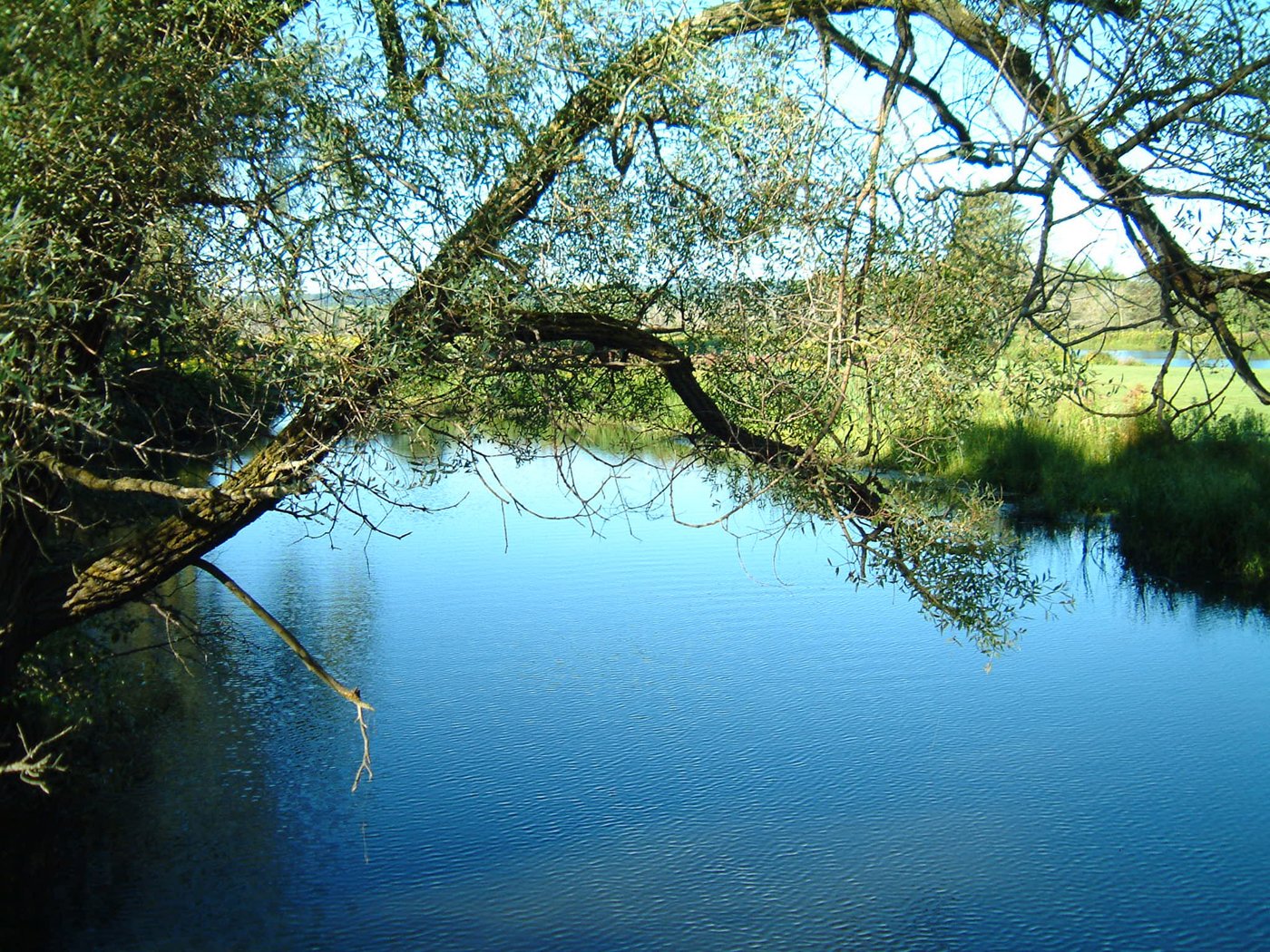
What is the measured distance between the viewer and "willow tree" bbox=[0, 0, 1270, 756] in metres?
2.96

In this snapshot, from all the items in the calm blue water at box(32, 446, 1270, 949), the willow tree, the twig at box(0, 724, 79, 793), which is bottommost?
the calm blue water at box(32, 446, 1270, 949)

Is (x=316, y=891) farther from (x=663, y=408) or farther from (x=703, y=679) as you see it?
(x=703, y=679)

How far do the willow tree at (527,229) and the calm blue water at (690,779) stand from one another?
2.57 ft

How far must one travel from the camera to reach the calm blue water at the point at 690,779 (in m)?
4.57

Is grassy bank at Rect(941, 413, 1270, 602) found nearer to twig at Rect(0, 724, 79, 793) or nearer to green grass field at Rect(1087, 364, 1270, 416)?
green grass field at Rect(1087, 364, 1270, 416)

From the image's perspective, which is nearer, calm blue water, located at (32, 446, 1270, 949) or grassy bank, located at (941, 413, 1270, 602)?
calm blue water, located at (32, 446, 1270, 949)

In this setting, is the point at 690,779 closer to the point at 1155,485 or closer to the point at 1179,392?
the point at 1155,485

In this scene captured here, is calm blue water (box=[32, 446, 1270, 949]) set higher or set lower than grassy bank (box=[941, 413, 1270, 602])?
lower

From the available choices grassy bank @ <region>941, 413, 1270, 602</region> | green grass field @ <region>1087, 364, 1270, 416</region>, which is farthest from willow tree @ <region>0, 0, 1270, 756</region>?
green grass field @ <region>1087, 364, 1270, 416</region>

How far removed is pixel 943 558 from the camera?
150 inches

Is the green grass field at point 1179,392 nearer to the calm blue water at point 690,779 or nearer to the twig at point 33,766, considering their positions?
the calm blue water at point 690,779

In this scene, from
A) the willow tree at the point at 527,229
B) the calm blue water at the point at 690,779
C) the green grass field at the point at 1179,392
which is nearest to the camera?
the willow tree at the point at 527,229

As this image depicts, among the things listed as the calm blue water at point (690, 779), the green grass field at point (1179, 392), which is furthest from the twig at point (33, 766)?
the green grass field at point (1179, 392)

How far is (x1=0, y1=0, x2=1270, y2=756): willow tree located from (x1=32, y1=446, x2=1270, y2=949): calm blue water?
30.8 inches
